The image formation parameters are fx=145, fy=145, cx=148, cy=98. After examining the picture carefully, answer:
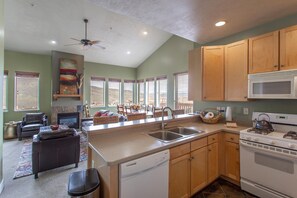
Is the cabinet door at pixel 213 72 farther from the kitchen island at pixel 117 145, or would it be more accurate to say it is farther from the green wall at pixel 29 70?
the green wall at pixel 29 70

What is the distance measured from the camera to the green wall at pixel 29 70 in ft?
17.3

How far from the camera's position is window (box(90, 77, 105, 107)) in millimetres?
7155

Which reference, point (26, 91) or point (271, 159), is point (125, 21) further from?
point (271, 159)

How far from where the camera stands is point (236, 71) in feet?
8.60

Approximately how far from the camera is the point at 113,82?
25.5 feet

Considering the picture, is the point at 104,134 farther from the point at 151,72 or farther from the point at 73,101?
the point at 151,72

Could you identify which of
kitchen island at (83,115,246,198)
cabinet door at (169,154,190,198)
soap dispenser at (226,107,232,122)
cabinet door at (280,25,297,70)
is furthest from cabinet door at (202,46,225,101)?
cabinet door at (169,154,190,198)

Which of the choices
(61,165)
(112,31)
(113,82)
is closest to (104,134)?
(61,165)

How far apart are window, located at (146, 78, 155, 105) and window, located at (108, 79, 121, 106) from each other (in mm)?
1581

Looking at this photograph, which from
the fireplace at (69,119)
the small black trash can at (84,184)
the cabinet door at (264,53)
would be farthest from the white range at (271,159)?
the fireplace at (69,119)

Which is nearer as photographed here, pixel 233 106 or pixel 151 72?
pixel 233 106

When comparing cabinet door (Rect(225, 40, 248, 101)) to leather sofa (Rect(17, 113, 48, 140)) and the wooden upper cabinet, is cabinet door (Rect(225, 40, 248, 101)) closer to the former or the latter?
the wooden upper cabinet

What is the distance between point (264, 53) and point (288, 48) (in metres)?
0.28

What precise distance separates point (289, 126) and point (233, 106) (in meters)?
0.92
